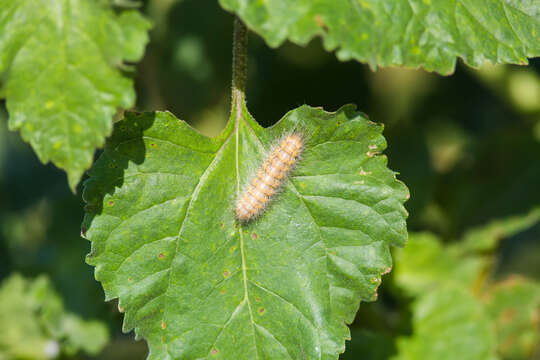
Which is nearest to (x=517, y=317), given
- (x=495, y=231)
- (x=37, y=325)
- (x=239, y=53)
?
(x=495, y=231)

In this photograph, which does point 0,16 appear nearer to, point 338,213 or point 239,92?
point 239,92

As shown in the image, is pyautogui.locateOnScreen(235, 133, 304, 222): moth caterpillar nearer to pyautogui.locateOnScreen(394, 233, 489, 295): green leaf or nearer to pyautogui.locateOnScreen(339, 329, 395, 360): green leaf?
pyautogui.locateOnScreen(339, 329, 395, 360): green leaf

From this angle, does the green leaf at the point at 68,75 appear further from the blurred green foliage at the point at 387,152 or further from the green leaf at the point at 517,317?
the green leaf at the point at 517,317

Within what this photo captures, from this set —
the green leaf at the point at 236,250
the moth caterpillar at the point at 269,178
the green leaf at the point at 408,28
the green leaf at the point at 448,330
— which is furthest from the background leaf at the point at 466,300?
the green leaf at the point at 408,28

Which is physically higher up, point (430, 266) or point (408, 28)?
point (408, 28)

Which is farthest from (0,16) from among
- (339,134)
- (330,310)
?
(330,310)

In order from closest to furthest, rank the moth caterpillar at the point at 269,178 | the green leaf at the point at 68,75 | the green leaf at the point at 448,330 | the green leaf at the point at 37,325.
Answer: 1. the green leaf at the point at 68,75
2. the moth caterpillar at the point at 269,178
3. the green leaf at the point at 448,330
4. the green leaf at the point at 37,325

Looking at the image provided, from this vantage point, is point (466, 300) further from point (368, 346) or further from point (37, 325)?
point (37, 325)
